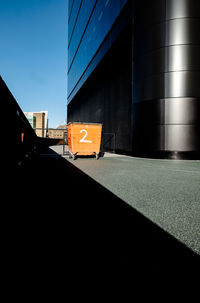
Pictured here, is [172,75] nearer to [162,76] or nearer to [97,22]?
[162,76]

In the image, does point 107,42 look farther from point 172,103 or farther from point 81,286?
point 81,286

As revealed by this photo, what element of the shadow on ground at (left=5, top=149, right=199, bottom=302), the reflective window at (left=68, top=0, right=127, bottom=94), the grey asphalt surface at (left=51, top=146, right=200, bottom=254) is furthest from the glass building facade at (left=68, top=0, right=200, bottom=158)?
the shadow on ground at (left=5, top=149, right=199, bottom=302)

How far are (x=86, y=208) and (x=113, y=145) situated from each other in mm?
11172

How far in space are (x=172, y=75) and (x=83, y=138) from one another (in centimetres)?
519

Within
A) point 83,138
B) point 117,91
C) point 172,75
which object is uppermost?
point 117,91

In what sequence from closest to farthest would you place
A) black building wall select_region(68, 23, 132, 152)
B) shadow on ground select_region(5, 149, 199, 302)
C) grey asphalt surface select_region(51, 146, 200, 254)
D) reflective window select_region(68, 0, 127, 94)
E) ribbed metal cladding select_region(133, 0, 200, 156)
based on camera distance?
1. shadow on ground select_region(5, 149, 199, 302)
2. grey asphalt surface select_region(51, 146, 200, 254)
3. ribbed metal cladding select_region(133, 0, 200, 156)
4. black building wall select_region(68, 23, 132, 152)
5. reflective window select_region(68, 0, 127, 94)

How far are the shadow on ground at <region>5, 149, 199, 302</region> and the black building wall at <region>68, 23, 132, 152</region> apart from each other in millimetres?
9104

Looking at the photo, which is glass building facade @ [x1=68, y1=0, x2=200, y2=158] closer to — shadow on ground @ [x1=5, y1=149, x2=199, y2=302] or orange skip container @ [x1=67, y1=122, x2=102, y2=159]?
orange skip container @ [x1=67, y1=122, x2=102, y2=159]

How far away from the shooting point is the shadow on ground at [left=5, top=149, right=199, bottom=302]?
0.98 metres

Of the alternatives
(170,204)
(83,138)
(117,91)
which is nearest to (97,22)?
(117,91)

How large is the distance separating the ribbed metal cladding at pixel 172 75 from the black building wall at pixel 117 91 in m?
2.11

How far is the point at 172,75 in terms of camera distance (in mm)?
8383

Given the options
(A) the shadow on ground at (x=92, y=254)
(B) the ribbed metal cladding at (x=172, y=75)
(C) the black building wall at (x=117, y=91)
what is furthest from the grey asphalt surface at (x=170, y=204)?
(C) the black building wall at (x=117, y=91)

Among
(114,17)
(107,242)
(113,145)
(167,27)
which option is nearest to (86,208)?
(107,242)
